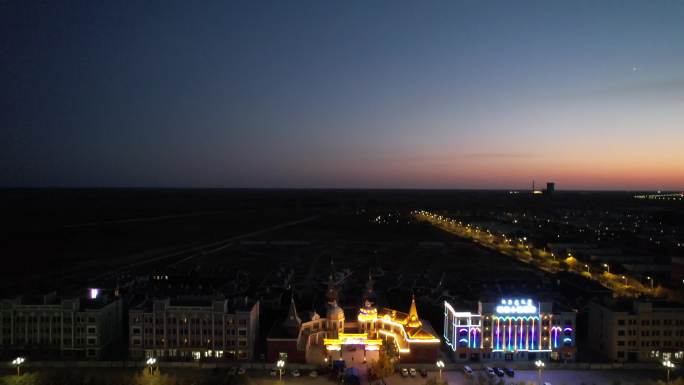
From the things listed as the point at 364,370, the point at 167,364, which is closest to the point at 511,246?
the point at 364,370

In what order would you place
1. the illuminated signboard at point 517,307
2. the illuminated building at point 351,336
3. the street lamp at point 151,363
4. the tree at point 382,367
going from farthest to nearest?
the illuminated signboard at point 517,307
the illuminated building at point 351,336
the street lamp at point 151,363
the tree at point 382,367

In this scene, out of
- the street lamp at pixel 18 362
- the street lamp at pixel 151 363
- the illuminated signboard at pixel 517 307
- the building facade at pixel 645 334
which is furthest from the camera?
the illuminated signboard at pixel 517 307

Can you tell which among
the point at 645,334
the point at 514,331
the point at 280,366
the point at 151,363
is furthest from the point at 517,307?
Result: the point at 151,363

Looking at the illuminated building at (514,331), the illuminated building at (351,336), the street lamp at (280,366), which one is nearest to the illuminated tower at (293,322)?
the illuminated building at (351,336)

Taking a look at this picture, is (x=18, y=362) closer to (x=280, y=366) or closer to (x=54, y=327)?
(x=54, y=327)

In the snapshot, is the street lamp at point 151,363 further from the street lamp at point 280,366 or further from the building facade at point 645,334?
the building facade at point 645,334

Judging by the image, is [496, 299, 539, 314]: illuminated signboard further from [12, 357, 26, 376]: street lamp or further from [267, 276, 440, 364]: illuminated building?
[12, 357, 26, 376]: street lamp

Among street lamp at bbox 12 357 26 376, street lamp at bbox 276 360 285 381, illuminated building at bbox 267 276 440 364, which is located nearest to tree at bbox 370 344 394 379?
illuminated building at bbox 267 276 440 364
